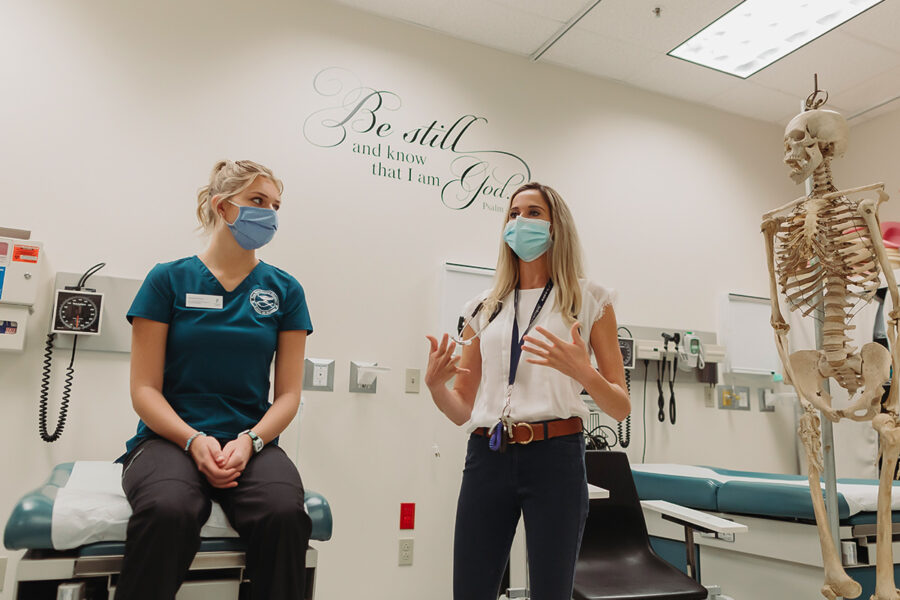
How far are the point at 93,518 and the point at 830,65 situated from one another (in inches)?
164

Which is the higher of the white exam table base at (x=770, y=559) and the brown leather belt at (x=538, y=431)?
the brown leather belt at (x=538, y=431)

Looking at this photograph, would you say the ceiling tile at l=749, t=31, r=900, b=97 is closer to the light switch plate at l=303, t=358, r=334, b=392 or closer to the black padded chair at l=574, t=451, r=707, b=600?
the black padded chair at l=574, t=451, r=707, b=600

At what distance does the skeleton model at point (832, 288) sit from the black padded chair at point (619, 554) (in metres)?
0.51

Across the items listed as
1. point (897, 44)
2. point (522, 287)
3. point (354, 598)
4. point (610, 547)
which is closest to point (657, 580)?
point (610, 547)

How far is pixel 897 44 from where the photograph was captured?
348 centimetres

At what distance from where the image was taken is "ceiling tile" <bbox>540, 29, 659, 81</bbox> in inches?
138

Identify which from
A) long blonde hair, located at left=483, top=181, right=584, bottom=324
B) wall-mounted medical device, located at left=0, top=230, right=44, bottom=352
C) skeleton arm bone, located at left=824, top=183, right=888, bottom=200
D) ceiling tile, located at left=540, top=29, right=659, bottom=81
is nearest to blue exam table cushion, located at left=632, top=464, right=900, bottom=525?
skeleton arm bone, located at left=824, top=183, right=888, bottom=200

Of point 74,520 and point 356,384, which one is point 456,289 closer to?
point 356,384

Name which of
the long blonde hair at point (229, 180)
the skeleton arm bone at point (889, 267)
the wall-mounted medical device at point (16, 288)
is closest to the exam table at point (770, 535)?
the skeleton arm bone at point (889, 267)

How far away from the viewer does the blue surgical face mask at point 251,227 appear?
1.88 meters

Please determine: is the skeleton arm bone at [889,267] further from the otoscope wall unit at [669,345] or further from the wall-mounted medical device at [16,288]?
the wall-mounted medical device at [16,288]

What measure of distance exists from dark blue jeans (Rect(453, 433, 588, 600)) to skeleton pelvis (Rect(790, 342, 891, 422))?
98 centimetres

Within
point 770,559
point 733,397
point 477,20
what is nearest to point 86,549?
point 770,559

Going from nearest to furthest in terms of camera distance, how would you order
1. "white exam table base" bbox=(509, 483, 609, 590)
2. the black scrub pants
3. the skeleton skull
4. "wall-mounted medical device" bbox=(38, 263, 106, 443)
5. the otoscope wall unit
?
the black scrub pants, the skeleton skull, "wall-mounted medical device" bbox=(38, 263, 106, 443), "white exam table base" bbox=(509, 483, 609, 590), the otoscope wall unit
